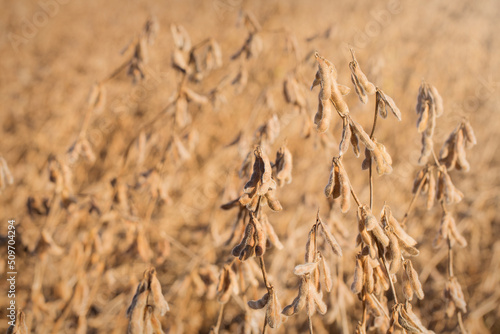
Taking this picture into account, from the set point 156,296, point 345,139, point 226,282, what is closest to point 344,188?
point 345,139

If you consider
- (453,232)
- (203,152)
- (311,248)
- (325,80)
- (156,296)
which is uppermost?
(325,80)

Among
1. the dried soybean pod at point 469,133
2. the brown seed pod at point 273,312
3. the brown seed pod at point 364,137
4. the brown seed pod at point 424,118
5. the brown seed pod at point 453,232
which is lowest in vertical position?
the brown seed pod at point 453,232

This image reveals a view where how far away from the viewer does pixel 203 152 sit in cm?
311

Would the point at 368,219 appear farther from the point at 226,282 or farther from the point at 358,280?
the point at 226,282

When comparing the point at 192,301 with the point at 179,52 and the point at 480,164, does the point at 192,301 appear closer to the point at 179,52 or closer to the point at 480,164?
the point at 179,52

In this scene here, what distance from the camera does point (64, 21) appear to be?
4941 mm

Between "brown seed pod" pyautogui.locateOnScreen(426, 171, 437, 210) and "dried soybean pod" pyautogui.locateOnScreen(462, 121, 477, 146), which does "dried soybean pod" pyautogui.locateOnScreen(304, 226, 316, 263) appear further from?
"dried soybean pod" pyautogui.locateOnScreen(462, 121, 477, 146)

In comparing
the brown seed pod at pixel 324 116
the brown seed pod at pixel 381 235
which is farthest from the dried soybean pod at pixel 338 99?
the brown seed pod at pixel 381 235

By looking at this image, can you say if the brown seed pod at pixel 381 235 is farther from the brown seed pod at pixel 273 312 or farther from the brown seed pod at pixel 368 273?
the brown seed pod at pixel 273 312

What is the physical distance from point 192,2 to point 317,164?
155 inches

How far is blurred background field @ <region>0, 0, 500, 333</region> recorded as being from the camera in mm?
1616

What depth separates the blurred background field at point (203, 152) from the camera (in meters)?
1.62

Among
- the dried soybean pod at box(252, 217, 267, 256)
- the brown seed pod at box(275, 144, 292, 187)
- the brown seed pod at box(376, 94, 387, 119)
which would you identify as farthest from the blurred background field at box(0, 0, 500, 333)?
the brown seed pod at box(376, 94, 387, 119)

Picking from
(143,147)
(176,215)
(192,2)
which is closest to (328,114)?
(143,147)
